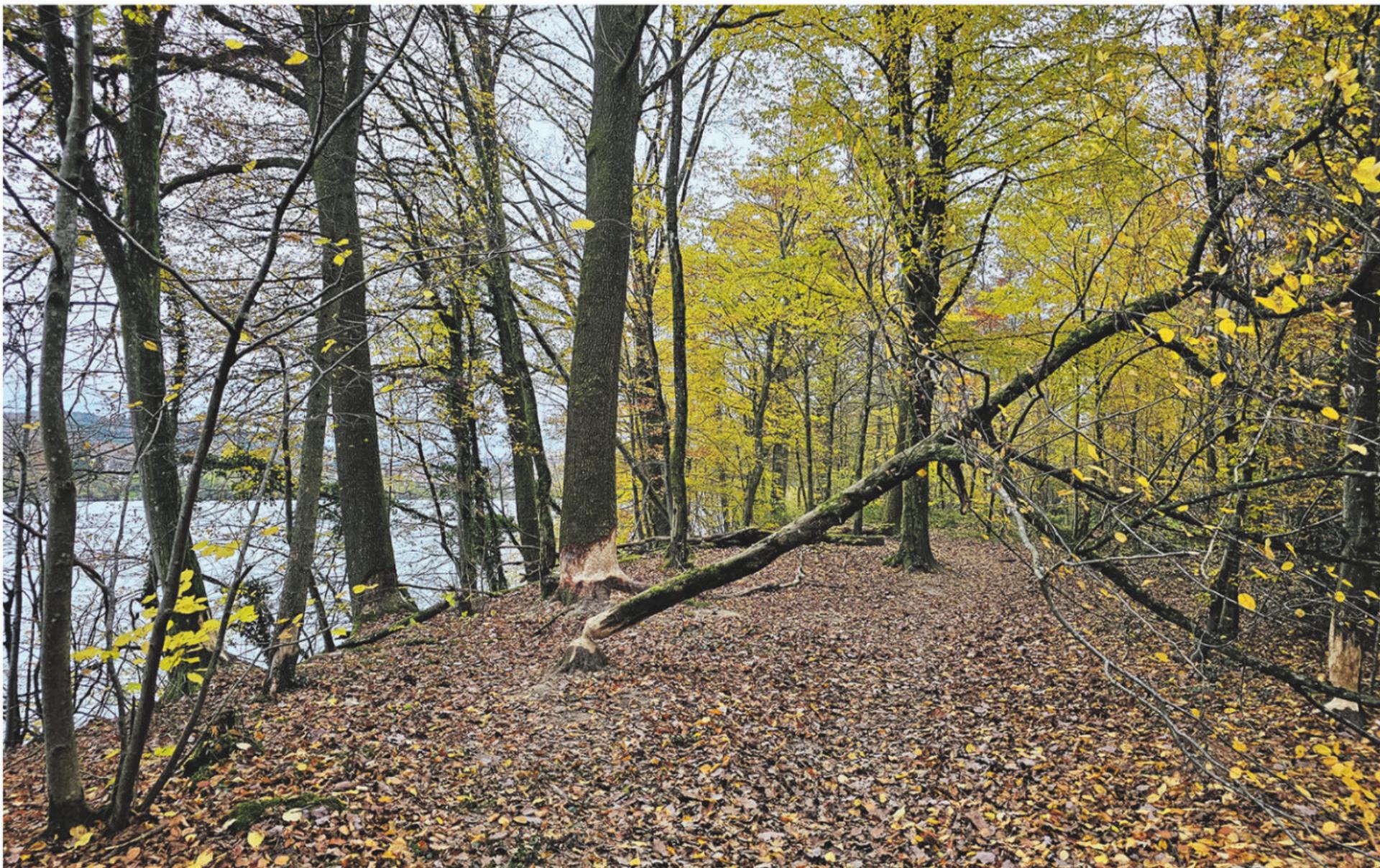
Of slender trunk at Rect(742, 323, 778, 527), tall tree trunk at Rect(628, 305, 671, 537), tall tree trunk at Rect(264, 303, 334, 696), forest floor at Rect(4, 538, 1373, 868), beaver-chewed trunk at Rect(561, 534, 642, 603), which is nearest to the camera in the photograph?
forest floor at Rect(4, 538, 1373, 868)

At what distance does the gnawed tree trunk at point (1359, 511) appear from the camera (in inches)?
186

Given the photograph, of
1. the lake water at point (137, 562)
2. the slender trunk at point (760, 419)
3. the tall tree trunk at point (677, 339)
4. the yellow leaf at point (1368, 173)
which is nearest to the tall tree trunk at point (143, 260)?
the lake water at point (137, 562)

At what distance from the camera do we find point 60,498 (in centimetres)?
258

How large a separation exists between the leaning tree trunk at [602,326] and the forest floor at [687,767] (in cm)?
81

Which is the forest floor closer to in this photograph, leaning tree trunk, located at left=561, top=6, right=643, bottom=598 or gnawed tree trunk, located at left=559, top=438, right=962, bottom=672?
gnawed tree trunk, located at left=559, top=438, right=962, bottom=672

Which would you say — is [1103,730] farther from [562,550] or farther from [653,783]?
[562,550]

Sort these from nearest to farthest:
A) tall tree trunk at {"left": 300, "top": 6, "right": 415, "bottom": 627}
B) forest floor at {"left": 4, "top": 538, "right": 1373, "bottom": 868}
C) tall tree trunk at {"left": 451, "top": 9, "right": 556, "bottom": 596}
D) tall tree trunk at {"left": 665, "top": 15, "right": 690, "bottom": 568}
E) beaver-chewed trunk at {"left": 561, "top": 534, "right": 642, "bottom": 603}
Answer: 1. forest floor at {"left": 4, "top": 538, "right": 1373, "bottom": 868}
2. tall tree trunk at {"left": 300, "top": 6, "right": 415, "bottom": 627}
3. beaver-chewed trunk at {"left": 561, "top": 534, "right": 642, "bottom": 603}
4. tall tree trunk at {"left": 451, "top": 9, "right": 556, "bottom": 596}
5. tall tree trunk at {"left": 665, "top": 15, "right": 690, "bottom": 568}

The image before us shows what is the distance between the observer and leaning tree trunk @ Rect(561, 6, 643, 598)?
259 inches

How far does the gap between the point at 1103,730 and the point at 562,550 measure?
5043mm

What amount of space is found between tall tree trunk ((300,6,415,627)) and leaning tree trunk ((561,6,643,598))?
196 centimetres

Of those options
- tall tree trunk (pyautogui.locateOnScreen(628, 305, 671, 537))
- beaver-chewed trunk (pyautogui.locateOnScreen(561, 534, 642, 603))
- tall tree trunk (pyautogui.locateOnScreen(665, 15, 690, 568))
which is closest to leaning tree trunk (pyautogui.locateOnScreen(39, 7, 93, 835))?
beaver-chewed trunk (pyautogui.locateOnScreen(561, 534, 642, 603))

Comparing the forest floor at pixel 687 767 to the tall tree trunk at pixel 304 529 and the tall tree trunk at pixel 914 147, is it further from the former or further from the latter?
the tall tree trunk at pixel 914 147

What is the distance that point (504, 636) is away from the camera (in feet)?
21.4

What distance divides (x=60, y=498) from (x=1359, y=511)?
821cm
